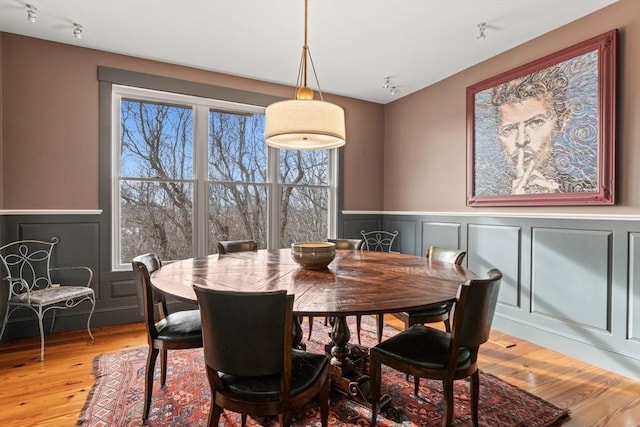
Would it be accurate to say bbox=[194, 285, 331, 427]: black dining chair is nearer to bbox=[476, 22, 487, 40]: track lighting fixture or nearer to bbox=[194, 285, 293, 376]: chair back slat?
bbox=[194, 285, 293, 376]: chair back slat

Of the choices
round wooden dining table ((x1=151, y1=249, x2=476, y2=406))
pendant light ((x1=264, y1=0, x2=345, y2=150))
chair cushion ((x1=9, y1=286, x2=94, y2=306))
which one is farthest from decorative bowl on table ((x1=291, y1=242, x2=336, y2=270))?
chair cushion ((x1=9, y1=286, x2=94, y2=306))

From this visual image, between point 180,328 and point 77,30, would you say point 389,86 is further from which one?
point 180,328

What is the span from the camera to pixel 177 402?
6.73 feet

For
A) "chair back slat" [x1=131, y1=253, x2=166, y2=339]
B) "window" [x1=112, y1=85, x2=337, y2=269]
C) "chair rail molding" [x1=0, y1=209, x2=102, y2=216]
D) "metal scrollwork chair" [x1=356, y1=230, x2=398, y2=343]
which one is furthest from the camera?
"metal scrollwork chair" [x1=356, y1=230, x2=398, y2=343]

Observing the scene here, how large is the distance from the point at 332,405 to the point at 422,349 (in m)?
0.69

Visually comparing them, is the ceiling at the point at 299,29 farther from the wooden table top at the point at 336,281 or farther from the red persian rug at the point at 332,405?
the red persian rug at the point at 332,405

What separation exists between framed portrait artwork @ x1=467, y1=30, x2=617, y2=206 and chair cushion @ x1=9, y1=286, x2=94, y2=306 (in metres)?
3.77

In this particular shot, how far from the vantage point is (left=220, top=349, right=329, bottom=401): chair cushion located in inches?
51.9

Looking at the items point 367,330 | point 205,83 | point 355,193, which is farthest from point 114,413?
point 355,193

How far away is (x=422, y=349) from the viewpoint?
66.8 inches

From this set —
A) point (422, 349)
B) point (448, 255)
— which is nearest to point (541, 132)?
point (448, 255)

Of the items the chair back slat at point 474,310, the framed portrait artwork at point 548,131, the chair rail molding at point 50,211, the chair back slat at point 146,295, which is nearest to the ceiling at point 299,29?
the framed portrait artwork at point 548,131

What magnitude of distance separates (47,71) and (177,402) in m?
3.08

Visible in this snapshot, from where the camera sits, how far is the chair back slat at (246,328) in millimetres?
1224
